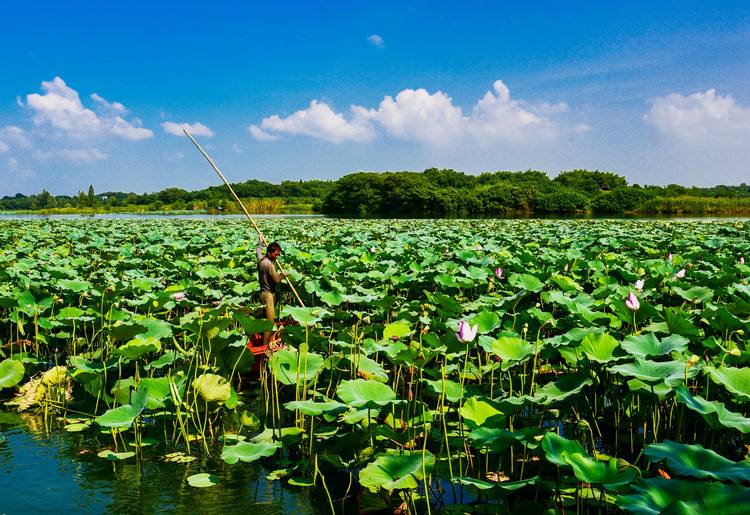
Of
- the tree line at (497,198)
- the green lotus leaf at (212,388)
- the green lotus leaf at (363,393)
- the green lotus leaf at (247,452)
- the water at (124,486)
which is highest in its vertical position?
the tree line at (497,198)

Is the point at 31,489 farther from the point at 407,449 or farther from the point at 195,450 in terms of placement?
the point at 407,449

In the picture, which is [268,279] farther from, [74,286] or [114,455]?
[114,455]

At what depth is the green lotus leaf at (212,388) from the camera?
10.6ft

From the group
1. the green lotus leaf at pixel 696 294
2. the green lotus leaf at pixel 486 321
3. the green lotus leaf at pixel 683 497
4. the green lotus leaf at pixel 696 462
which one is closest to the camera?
the green lotus leaf at pixel 683 497

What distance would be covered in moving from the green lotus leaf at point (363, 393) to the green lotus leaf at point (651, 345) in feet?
3.93

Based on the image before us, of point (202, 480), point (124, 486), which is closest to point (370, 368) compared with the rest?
point (202, 480)

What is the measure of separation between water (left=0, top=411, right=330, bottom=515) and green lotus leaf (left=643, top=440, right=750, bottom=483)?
160 cm

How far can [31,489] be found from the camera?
282 cm

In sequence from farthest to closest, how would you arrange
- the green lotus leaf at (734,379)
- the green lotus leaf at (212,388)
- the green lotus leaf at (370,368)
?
1. the green lotus leaf at (370,368)
2. the green lotus leaf at (212,388)
3. the green lotus leaf at (734,379)

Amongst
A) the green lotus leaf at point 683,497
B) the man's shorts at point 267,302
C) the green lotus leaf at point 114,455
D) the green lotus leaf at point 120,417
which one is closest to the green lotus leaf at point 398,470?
the green lotus leaf at point 683,497

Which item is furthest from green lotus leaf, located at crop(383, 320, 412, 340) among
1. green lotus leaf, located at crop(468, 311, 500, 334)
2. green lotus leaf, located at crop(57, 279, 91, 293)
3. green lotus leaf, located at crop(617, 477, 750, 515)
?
Result: green lotus leaf, located at crop(57, 279, 91, 293)

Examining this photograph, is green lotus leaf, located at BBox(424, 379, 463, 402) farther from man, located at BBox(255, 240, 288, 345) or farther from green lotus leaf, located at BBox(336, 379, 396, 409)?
man, located at BBox(255, 240, 288, 345)

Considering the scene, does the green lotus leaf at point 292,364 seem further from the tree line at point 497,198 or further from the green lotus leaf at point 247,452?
the tree line at point 497,198

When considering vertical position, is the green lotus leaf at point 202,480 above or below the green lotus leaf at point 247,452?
below
